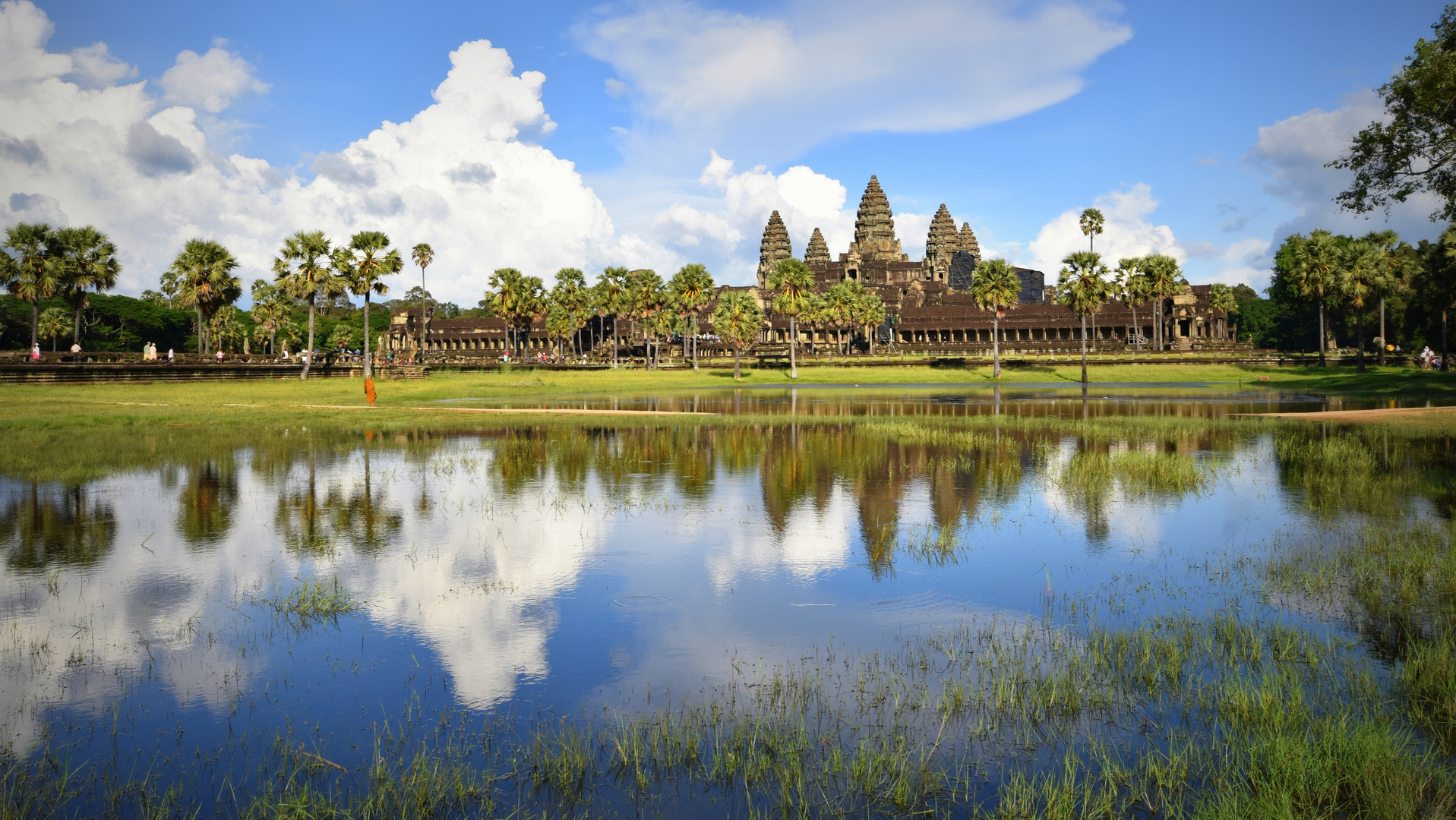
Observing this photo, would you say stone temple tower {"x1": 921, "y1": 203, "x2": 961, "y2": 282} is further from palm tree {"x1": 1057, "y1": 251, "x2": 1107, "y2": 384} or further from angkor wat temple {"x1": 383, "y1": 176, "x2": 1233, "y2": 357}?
palm tree {"x1": 1057, "y1": 251, "x2": 1107, "y2": 384}

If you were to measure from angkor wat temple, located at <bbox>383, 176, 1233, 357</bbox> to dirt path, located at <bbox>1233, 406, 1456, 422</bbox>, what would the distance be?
53.2 meters

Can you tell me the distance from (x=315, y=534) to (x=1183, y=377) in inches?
2798

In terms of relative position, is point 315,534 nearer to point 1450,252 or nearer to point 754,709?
point 754,709

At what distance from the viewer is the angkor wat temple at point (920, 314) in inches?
4055

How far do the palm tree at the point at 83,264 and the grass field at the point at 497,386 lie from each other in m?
13.7

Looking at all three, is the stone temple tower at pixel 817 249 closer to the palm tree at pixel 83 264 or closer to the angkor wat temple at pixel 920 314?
the angkor wat temple at pixel 920 314

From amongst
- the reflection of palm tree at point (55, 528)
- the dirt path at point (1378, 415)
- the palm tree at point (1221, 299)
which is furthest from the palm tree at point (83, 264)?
the palm tree at point (1221, 299)

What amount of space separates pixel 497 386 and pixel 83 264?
29.0 meters

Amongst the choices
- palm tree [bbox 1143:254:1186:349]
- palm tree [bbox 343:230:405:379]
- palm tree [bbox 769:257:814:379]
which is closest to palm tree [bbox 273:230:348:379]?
palm tree [bbox 343:230:405:379]

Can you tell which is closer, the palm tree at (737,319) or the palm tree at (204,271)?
the palm tree at (204,271)

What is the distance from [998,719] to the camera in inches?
288

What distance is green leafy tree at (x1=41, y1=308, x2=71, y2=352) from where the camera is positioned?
92062 mm

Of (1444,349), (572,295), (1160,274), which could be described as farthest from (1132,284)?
(572,295)

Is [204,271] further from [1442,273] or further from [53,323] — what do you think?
[1442,273]
